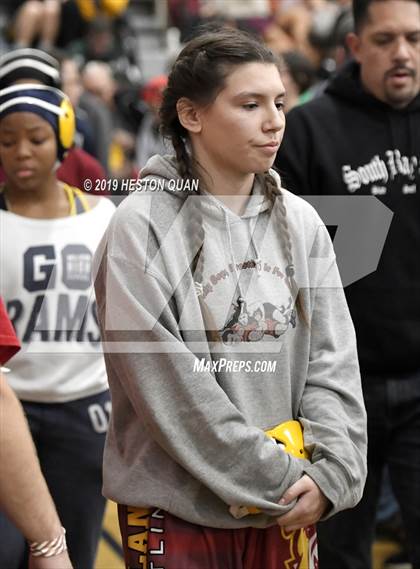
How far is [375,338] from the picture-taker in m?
3.72

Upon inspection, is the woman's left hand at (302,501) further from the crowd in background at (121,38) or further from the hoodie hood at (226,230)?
the crowd in background at (121,38)

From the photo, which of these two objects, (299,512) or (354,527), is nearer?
(299,512)

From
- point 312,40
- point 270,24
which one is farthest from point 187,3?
point 312,40

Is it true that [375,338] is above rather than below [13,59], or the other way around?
below

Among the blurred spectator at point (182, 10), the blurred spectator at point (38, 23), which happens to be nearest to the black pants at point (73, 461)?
the blurred spectator at point (38, 23)

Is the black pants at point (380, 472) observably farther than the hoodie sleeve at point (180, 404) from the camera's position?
Yes

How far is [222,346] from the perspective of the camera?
2811 mm

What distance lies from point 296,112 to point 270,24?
9136 millimetres

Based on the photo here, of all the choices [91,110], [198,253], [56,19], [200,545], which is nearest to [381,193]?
[198,253]

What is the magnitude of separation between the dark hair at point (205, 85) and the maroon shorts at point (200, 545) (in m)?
0.44

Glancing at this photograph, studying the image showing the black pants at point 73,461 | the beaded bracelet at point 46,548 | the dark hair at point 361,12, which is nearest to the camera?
the beaded bracelet at point 46,548

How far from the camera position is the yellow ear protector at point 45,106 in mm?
3754

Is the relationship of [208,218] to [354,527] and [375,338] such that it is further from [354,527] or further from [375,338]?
[354,527]

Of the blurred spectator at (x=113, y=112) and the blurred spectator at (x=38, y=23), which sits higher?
the blurred spectator at (x=38, y=23)
